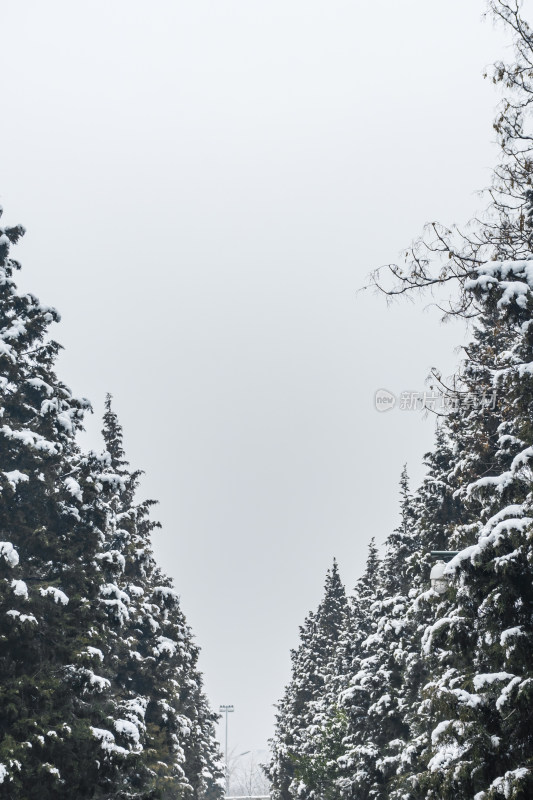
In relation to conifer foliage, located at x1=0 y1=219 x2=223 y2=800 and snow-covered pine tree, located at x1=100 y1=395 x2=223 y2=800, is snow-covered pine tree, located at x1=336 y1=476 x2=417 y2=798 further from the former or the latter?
conifer foliage, located at x1=0 y1=219 x2=223 y2=800

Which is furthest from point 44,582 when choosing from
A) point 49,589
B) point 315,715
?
point 315,715

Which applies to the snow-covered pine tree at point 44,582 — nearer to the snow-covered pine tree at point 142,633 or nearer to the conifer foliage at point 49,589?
the conifer foliage at point 49,589

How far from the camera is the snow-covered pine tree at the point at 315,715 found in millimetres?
44156

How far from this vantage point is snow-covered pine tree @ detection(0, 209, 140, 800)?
52.6ft

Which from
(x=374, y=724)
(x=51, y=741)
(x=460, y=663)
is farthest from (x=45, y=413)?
(x=374, y=724)

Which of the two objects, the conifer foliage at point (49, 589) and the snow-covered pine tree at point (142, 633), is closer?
the conifer foliage at point (49, 589)

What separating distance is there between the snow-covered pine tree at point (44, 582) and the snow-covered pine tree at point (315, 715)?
2645 cm

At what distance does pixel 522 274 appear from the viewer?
1060 cm

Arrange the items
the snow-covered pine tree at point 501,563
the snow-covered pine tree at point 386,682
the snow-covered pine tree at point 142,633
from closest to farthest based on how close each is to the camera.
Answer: the snow-covered pine tree at point 501,563
the snow-covered pine tree at point 142,633
the snow-covered pine tree at point 386,682

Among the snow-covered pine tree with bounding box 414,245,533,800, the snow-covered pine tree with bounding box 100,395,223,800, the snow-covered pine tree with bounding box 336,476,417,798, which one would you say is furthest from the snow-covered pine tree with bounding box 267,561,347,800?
the snow-covered pine tree with bounding box 414,245,533,800

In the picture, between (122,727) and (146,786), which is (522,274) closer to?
(122,727)

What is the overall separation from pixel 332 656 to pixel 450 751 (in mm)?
45701

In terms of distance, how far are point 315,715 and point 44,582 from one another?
35302 mm

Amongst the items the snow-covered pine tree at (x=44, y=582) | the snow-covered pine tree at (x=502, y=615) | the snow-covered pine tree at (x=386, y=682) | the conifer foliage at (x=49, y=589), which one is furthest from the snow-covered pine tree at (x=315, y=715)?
the snow-covered pine tree at (x=502, y=615)
